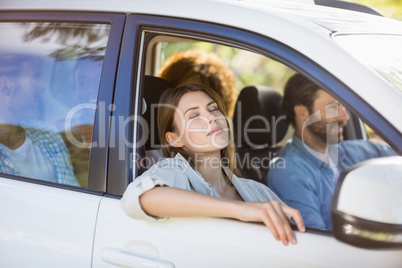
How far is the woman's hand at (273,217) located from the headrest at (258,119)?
174 cm

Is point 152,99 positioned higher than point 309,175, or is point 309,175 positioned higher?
point 152,99

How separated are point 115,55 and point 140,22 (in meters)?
0.14

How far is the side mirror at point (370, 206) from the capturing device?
1.30 metres

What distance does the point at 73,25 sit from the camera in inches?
81.0

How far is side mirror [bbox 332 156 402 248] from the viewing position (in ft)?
4.27

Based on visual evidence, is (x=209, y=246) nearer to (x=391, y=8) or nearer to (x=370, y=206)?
(x=370, y=206)

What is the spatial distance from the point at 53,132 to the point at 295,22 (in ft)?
3.31

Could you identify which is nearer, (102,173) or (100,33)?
(102,173)

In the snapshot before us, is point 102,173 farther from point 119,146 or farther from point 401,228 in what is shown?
point 401,228

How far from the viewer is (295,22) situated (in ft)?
5.51

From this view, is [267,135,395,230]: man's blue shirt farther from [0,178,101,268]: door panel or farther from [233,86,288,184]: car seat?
[0,178,101,268]: door panel

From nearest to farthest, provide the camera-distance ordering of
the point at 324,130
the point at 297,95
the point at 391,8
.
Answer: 1. the point at 324,130
2. the point at 297,95
3. the point at 391,8

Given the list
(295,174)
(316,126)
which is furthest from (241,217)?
(316,126)

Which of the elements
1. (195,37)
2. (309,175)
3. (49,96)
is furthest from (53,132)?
(309,175)
